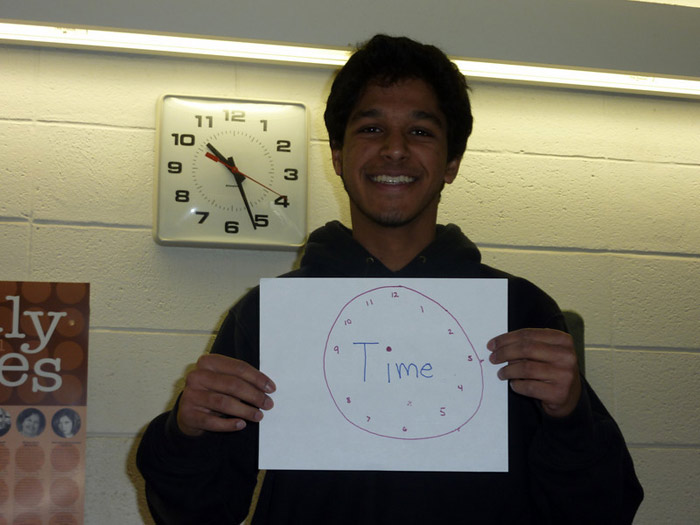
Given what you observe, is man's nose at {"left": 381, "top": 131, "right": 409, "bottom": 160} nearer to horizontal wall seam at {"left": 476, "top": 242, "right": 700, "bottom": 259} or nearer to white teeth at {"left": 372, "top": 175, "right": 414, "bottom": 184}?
white teeth at {"left": 372, "top": 175, "right": 414, "bottom": 184}

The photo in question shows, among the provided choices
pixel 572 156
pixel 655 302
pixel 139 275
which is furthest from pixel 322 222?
pixel 655 302

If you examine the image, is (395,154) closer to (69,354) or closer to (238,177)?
(238,177)

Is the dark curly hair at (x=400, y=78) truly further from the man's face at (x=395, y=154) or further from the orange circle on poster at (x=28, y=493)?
the orange circle on poster at (x=28, y=493)

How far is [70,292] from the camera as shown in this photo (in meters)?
1.92

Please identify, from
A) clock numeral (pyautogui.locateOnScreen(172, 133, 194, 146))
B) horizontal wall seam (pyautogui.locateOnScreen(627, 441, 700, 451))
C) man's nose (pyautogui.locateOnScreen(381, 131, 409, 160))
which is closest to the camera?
man's nose (pyautogui.locateOnScreen(381, 131, 409, 160))

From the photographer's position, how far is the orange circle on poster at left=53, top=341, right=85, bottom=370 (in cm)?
191

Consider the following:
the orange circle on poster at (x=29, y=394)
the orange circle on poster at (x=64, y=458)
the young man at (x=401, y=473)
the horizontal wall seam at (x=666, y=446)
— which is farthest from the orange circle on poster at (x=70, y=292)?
the horizontal wall seam at (x=666, y=446)

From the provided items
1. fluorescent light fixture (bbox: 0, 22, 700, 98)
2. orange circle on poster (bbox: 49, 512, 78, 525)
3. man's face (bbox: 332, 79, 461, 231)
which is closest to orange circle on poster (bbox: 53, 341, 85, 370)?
orange circle on poster (bbox: 49, 512, 78, 525)

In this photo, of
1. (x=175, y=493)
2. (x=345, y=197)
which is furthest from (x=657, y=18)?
(x=175, y=493)

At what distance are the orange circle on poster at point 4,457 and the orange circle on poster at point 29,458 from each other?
2 cm

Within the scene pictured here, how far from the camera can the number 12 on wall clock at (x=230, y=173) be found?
6.39 feet

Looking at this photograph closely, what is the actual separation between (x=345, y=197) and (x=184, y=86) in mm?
496

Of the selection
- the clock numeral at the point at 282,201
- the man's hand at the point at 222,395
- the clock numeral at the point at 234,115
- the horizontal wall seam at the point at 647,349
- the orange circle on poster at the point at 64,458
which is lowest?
the orange circle on poster at the point at 64,458

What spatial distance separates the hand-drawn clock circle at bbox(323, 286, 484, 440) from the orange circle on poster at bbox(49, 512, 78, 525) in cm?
117
